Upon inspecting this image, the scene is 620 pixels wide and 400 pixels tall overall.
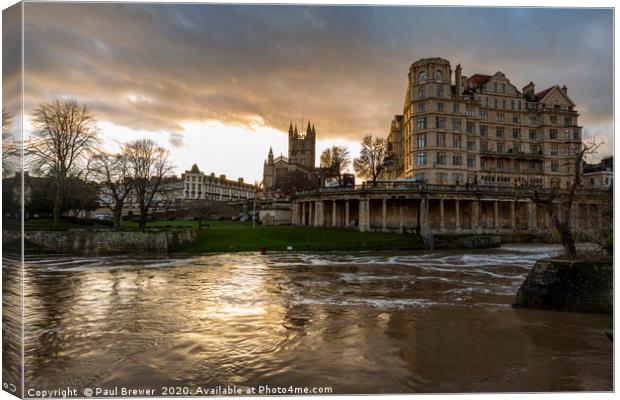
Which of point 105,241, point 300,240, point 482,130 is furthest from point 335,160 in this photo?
point 105,241

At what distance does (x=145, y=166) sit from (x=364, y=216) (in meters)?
27.4

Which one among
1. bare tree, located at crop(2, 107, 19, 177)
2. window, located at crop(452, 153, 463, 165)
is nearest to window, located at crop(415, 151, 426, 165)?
window, located at crop(452, 153, 463, 165)

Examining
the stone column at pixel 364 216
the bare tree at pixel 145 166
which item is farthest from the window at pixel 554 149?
the bare tree at pixel 145 166

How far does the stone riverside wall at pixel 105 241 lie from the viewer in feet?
104

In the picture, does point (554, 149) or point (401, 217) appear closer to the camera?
point (401, 217)

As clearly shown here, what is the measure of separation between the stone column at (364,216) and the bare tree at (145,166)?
24986 mm

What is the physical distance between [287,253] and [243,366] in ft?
92.0

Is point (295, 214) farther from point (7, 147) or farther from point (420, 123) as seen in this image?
point (7, 147)

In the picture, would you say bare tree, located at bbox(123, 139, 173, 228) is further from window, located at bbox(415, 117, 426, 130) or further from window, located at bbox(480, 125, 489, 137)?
window, located at bbox(480, 125, 489, 137)

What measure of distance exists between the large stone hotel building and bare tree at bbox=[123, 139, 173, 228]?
3717 centimetres

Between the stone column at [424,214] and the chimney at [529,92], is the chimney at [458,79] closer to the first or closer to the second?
the chimney at [529,92]

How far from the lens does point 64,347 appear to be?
8430 mm

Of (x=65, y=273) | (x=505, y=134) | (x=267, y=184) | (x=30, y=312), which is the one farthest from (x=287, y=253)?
(x=267, y=184)

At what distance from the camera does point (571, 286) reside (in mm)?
11023
